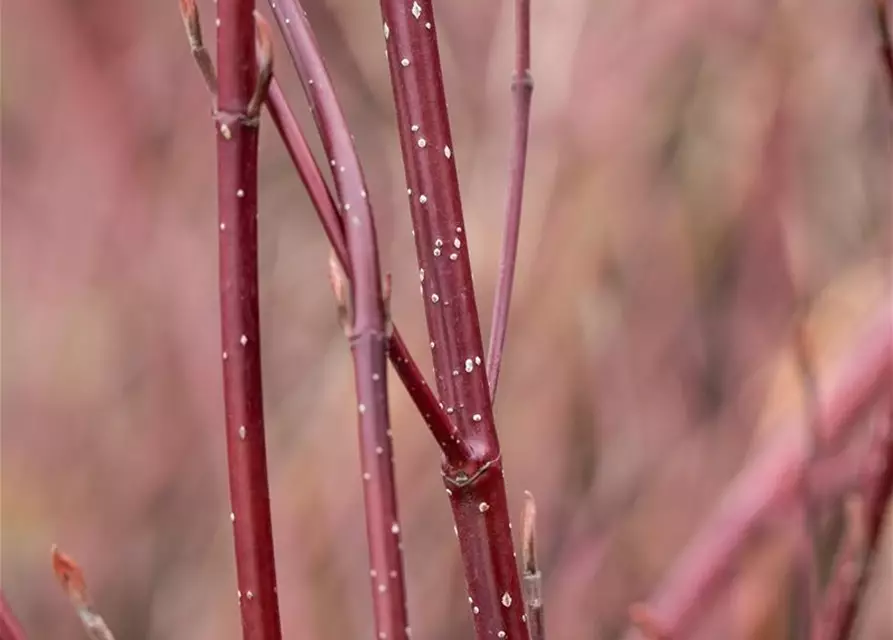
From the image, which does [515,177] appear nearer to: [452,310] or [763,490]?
[452,310]

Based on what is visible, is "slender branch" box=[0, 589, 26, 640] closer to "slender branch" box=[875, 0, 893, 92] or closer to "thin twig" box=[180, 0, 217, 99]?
"thin twig" box=[180, 0, 217, 99]

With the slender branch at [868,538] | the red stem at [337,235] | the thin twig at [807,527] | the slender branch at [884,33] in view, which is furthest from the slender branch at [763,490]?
the red stem at [337,235]

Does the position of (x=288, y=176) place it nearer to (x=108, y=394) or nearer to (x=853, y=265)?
(x=108, y=394)

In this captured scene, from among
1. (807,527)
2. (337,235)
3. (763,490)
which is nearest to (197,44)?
(337,235)

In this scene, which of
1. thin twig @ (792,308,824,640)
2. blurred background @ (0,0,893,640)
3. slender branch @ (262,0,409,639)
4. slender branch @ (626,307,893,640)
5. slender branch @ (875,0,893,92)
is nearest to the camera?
slender branch @ (262,0,409,639)

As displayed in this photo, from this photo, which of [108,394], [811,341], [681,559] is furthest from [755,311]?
[108,394]

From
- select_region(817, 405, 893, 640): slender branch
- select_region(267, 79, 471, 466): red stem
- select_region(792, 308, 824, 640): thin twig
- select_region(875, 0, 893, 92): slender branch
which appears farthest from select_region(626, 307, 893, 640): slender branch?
select_region(267, 79, 471, 466): red stem
